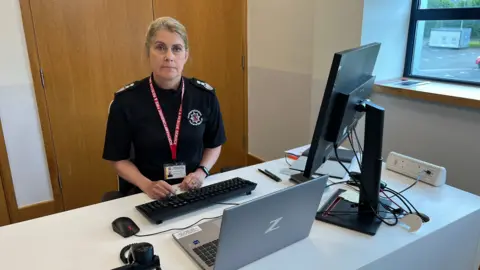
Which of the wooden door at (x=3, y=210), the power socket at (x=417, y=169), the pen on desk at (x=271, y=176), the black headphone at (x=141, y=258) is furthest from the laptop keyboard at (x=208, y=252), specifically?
the wooden door at (x=3, y=210)

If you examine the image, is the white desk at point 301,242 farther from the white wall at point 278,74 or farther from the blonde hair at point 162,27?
the white wall at point 278,74

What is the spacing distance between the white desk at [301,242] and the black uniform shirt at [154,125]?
0.96 ft

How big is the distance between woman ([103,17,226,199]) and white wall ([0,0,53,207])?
1207 millimetres

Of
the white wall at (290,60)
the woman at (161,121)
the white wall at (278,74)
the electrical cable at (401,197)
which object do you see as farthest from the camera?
→ the white wall at (278,74)

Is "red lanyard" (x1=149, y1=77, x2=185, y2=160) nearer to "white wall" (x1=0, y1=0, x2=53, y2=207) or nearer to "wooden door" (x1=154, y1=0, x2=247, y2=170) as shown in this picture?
"white wall" (x1=0, y1=0, x2=53, y2=207)

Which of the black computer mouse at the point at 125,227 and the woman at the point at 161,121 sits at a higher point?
the woman at the point at 161,121

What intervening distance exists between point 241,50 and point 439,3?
5.27ft

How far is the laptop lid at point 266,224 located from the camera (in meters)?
0.89

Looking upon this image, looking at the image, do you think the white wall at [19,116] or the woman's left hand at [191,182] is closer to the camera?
the woman's left hand at [191,182]

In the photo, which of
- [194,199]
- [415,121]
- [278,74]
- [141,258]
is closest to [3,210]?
[194,199]

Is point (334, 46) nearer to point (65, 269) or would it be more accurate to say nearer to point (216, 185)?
point (216, 185)

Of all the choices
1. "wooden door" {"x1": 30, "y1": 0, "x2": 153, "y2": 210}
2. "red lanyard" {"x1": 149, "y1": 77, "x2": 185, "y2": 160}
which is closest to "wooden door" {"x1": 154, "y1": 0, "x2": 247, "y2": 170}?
"wooden door" {"x1": 30, "y1": 0, "x2": 153, "y2": 210}

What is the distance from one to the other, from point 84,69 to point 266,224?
2.17m

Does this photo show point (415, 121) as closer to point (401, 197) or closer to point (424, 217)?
point (401, 197)
